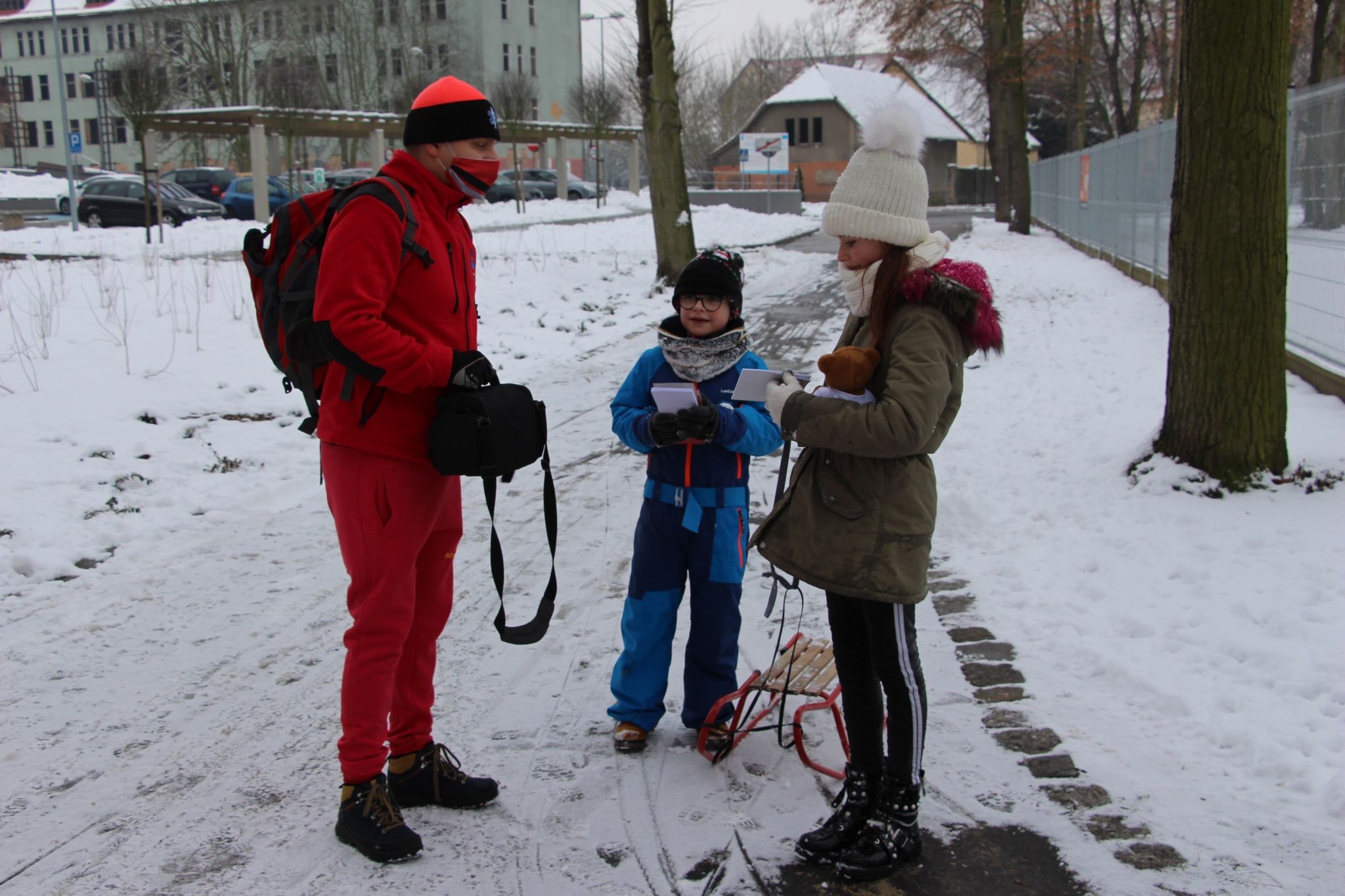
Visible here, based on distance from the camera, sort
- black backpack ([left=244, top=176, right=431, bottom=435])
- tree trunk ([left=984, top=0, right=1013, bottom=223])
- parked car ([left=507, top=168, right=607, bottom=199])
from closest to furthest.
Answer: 1. black backpack ([left=244, top=176, right=431, bottom=435])
2. tree trunk ([left=984, top=0, right=1013, bottom=223])
3. parked car ([left=507, top=168, right=607, bottom=199])

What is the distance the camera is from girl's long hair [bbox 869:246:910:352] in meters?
2.80

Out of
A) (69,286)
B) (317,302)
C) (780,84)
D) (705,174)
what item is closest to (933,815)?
(317,302)

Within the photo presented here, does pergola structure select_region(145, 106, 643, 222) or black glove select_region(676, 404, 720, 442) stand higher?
pergola structure select_region(145, 106, 643, 222)

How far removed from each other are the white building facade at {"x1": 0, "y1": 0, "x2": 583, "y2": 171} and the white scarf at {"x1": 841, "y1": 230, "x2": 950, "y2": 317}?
41.7 m

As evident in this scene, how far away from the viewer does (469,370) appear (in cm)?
301

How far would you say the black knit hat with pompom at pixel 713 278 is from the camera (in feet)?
Answer: 11.3

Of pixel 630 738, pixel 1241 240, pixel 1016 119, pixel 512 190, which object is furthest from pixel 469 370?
pixel 512 190

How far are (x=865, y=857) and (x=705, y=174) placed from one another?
58.0 meters

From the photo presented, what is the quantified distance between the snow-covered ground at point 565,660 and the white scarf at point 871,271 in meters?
1.54

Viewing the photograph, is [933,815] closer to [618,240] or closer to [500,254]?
[500,254]

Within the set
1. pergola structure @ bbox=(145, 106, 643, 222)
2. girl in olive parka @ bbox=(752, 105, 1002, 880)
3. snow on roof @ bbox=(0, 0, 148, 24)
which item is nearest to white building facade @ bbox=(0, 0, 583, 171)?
snow on roof @ bbox=(0, 0, 148, 24)

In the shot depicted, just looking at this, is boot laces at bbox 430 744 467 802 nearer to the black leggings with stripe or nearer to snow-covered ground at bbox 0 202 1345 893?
snow-covered ground at bbox 0 202 1345 893

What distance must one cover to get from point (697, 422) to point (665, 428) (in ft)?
0.35

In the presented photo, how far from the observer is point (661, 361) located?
363 cm
